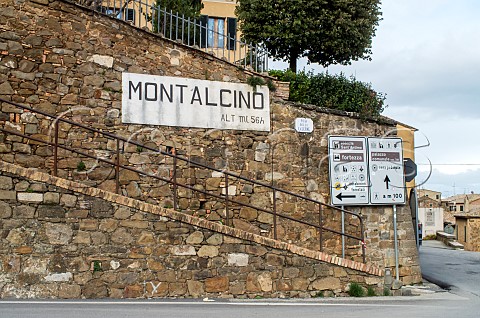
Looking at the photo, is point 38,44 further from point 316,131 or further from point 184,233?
point 316,131

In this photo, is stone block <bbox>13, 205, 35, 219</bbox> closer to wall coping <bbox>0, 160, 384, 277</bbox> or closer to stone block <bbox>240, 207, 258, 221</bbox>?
wall coping <bbox>0, 160, 384, 277</bbox>

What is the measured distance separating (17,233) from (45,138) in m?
2.66

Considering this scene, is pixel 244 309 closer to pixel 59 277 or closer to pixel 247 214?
pixel 59 277

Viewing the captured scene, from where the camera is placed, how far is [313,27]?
15.9m

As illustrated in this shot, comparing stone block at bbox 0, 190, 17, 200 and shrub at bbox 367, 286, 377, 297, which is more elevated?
stone block at bbox 0, 190, 17, 200

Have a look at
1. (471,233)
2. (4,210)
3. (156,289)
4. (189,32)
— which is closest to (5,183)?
(4,210)

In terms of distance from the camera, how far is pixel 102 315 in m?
7.96

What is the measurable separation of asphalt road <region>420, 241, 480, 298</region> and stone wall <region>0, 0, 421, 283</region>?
4.21 ft

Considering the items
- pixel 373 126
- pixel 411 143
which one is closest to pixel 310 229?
pixel 373 126

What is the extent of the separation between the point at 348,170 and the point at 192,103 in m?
4.04

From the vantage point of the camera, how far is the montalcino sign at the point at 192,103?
1212 cm

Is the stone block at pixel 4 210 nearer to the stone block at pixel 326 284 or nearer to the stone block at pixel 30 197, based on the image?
the stone block at pixel 30 197

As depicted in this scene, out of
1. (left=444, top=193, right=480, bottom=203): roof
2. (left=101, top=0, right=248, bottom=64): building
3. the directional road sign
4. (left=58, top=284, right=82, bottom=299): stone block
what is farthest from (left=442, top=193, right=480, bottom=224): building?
(left=58, top=284, right=82, bottom=299): stone block

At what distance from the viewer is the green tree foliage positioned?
14.5 metres
